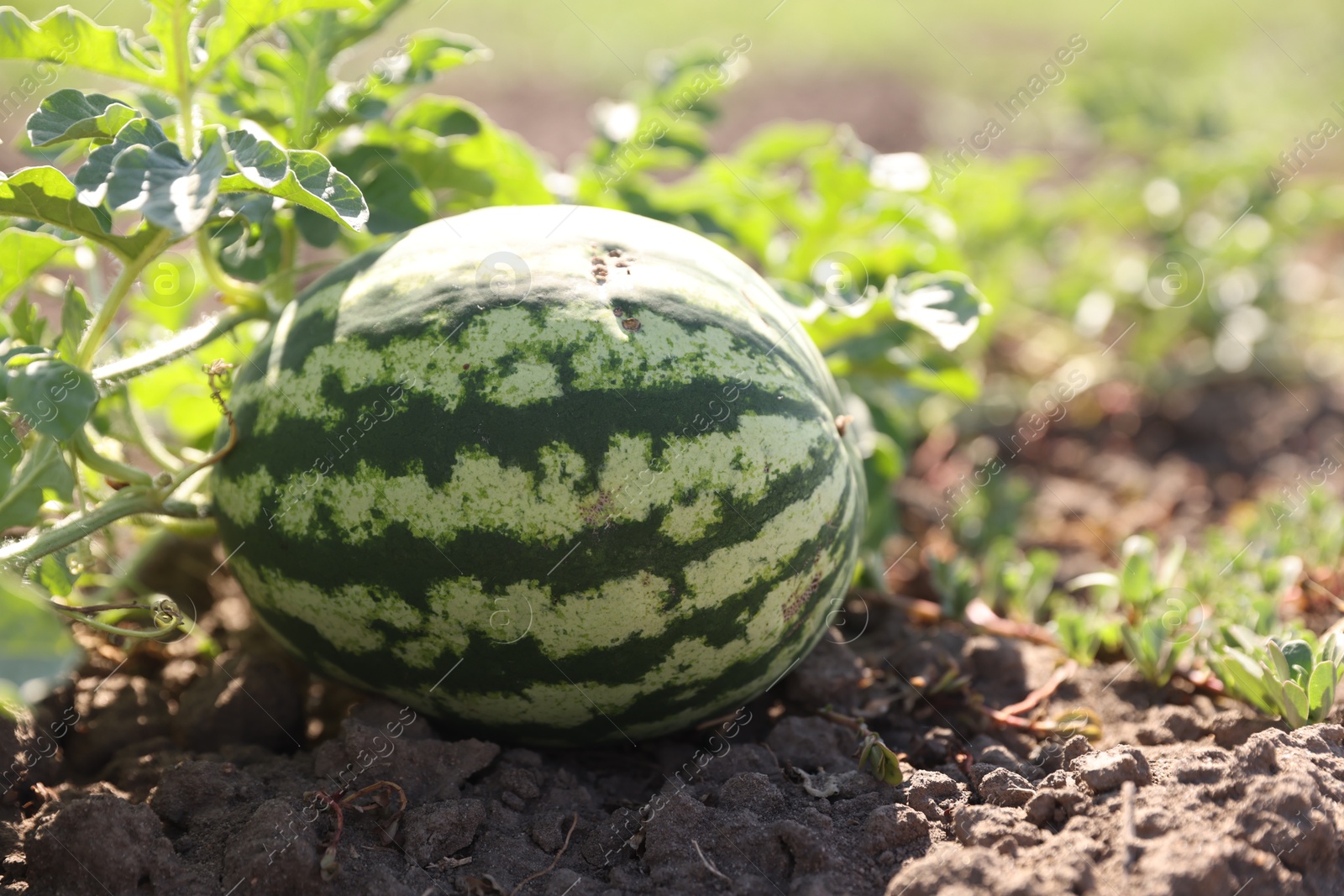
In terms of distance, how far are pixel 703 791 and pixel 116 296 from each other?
1.42 meters

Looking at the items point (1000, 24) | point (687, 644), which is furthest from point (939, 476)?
point (1000, 24)

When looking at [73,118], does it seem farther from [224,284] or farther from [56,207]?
[224,284]

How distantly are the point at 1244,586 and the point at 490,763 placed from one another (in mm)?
1850

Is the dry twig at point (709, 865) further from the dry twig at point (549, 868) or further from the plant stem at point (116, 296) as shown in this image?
the plant stem at point (116, 296)

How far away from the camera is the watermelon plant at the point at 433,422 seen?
1730 millimetres

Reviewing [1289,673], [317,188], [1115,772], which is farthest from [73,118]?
[1289,673]

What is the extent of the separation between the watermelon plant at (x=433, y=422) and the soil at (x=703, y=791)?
16 centimetres

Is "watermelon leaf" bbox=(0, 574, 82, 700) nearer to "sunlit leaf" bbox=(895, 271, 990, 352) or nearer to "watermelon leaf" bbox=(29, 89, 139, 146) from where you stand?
"watermelon leaf" bbox=(29, 89, 139, 146)

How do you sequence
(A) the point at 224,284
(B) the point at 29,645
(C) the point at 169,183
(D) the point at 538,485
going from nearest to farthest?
(B) the point at 29,645 → (C) the point at 169,183 → (D) the point at 538,485 → (A) the point at 224,284

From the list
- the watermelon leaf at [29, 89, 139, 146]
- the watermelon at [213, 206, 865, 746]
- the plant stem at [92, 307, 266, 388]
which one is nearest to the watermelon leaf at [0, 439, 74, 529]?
the plant stem at [92, 307, 266, 388]

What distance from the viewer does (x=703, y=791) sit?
190cm

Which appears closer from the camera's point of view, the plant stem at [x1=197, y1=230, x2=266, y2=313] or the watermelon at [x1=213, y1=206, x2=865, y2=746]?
the watermelon at [x1=213, y1=206, x2=865, y2=746]

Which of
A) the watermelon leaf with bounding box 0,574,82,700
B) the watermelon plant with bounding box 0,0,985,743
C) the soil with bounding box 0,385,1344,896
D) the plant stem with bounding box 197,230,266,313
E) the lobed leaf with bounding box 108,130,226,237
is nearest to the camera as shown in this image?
the watermelon leaf with bounding box 0,574,82,700

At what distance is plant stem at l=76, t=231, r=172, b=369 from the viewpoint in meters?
1.87
